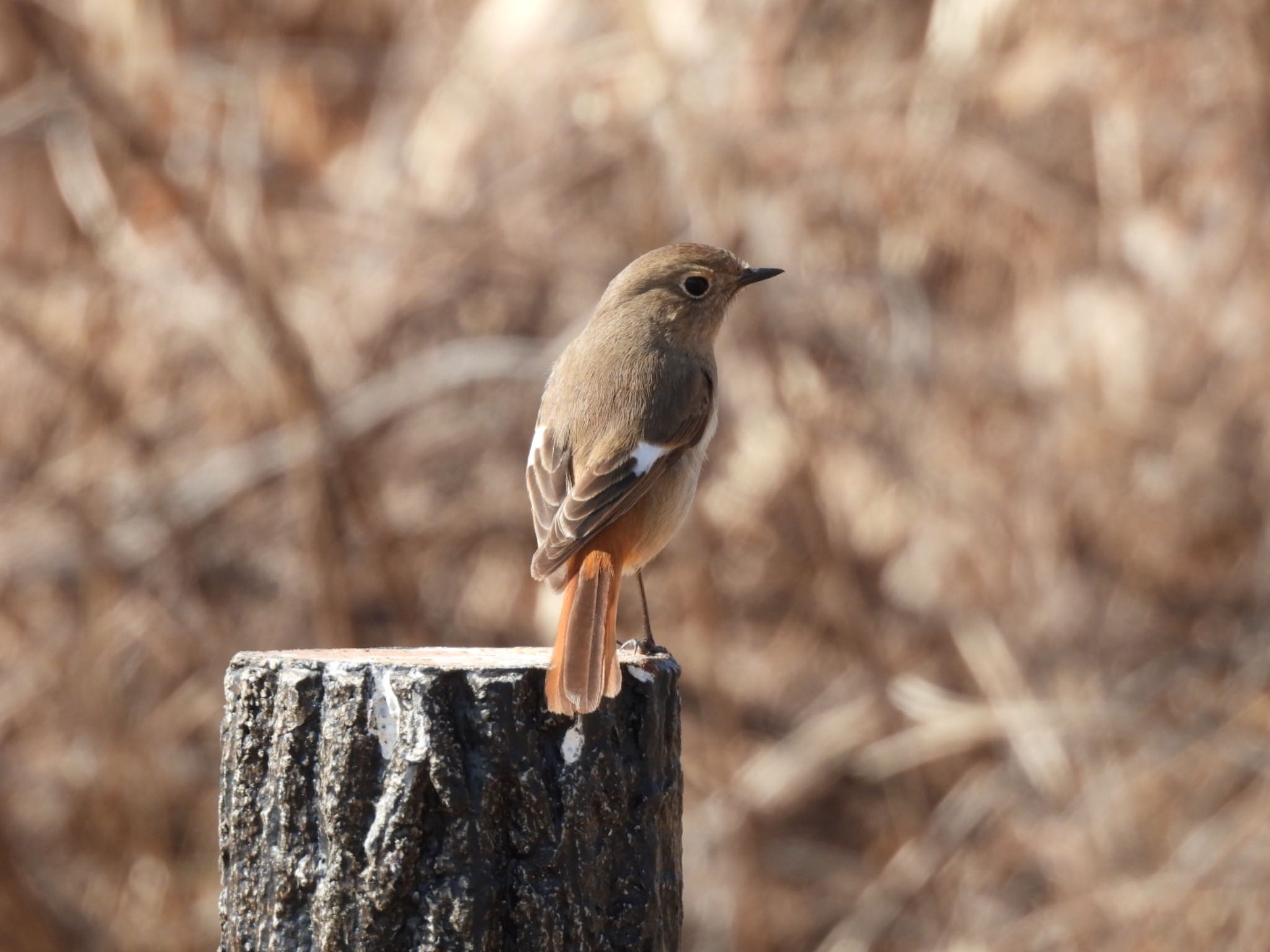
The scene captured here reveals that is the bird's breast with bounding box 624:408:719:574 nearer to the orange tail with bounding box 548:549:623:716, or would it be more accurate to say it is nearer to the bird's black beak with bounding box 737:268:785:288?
the orange tail with bounding box 548:549:623:716

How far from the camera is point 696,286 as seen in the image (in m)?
3.62

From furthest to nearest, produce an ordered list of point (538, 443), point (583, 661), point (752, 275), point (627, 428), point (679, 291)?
1. point (752, 275)
2. point (679, 291)
3. point (538, 443)
4. point (627, 428)
5. point (583, 661)

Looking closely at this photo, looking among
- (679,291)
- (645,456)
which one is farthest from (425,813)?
(679,291)

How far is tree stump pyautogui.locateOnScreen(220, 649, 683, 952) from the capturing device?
2.17 metres

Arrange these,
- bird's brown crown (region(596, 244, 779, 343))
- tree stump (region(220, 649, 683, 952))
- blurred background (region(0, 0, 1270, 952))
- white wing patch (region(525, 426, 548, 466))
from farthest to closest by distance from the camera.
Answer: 1. blurred background (region(0, 0, 1270, 952))
2. bird's brown crown (region(596, 244, 779, 343))
3. white wing patch (region(525, 426, 548, 466))
4. tree stump (region(220, 649, 683, 952))

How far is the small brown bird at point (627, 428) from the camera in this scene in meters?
2.92

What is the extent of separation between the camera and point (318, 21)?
778cm

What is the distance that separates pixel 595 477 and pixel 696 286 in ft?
2.45

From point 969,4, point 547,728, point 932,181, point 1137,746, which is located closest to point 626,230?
point 932,181

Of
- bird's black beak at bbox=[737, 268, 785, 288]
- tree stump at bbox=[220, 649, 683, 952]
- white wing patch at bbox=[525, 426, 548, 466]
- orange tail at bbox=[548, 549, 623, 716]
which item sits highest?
bird's black beak at bbox=[737, 268, 785, 288]

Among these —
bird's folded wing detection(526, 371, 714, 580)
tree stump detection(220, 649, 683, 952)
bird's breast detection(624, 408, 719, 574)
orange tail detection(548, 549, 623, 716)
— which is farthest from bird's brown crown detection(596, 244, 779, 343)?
tree stump detection(220, 649, 683, 952)

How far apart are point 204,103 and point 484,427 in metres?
2.13

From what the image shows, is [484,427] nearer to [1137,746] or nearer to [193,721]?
[193,721]

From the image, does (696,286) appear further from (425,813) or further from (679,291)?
(425,813)
